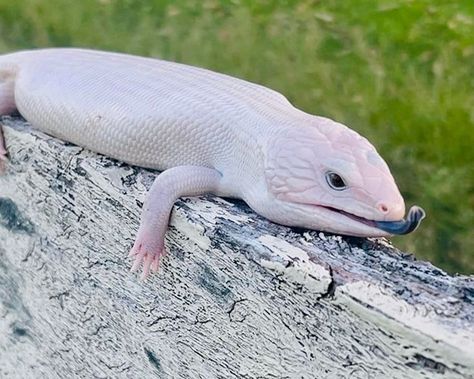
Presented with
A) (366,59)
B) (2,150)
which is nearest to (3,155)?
(2,150)

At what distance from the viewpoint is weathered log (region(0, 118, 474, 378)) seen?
2.89ft

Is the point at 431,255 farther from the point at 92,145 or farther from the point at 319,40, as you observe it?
the point at 92,145

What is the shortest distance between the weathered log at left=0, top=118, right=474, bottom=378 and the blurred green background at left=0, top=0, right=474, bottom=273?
33.7 inches

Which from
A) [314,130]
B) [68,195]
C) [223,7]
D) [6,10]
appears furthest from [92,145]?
[6,10]

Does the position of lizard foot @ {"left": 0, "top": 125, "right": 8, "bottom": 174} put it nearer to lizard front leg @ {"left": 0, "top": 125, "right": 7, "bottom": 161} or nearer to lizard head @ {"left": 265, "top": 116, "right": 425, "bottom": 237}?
lizard front leg @ {"left": 0, "top": 125, "right": 7, "bottom": 161}

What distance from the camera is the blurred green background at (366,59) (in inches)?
77.3

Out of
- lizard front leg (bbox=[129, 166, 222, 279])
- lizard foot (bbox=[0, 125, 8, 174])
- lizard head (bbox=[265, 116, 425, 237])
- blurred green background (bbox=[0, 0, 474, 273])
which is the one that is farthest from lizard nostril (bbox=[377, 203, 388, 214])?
blurred green background (bbox=[0, 0, 474, 273])

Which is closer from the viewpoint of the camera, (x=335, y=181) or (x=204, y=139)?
(x=335, y=181)

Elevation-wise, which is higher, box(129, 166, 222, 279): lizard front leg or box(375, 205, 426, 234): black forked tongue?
box(375, 205, 426, 234): black forked tongue

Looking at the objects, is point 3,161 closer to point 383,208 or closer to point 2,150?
point 2,150

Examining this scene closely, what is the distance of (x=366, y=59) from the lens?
2.22 metres

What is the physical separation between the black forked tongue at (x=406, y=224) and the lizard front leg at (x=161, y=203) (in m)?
0.27

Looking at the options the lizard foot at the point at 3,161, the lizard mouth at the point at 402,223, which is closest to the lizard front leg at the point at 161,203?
the lizard mouth at the point at 402,223

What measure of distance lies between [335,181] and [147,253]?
0.90 ft
